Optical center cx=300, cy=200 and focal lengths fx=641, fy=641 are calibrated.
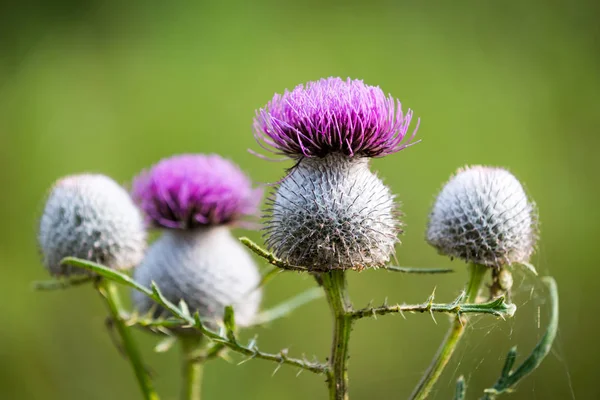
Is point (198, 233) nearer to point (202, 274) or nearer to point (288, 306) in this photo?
point (202, 274)

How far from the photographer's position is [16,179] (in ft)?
28.2

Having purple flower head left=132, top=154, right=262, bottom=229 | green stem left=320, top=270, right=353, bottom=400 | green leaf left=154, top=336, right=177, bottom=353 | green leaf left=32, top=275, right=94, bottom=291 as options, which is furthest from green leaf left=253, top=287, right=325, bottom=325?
green leaf left=32, top=275, right=94, bottom=291

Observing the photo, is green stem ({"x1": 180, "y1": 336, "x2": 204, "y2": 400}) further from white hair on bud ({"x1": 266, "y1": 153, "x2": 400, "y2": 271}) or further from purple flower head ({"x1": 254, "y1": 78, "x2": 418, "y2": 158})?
purple flower head ({"x1": 254, "y1": 78, "x2": 418, "y2": 158})

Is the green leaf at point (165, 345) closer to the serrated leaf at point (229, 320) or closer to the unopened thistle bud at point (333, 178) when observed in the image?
the serrated leaf at point (229, 320)

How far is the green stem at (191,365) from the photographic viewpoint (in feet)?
12.2

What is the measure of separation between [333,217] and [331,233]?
0.25ft

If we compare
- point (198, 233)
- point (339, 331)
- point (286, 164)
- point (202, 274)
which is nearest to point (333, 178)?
point (339, 331)

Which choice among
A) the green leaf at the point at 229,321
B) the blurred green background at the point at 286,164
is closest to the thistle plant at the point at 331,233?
the green leaf at the point at 229,321

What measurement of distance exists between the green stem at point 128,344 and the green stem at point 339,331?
3.61 ft

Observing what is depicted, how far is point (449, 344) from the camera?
2830 millimetres

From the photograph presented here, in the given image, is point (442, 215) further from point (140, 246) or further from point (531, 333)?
point (531, 333)

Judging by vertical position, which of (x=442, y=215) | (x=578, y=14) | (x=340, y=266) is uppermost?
(x=578, y=14)

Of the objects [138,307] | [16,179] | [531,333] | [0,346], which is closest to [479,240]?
[138,307]

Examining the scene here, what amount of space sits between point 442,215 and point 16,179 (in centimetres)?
715
